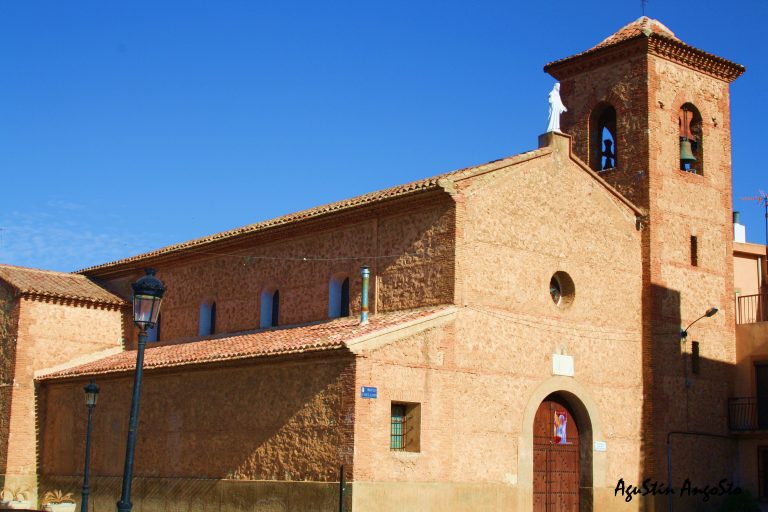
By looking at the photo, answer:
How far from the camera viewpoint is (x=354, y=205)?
79.7ft

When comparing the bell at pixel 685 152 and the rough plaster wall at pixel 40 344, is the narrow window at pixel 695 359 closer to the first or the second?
the bell at pixel 685 152

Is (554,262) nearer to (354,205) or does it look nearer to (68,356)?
(354,205)

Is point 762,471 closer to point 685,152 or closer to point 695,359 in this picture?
point 695,359

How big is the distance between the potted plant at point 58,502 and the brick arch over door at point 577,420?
11949 mm

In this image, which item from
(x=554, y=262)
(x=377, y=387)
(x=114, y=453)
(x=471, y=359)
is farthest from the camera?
(x=114, y=453)

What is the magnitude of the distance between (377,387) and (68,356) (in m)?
14.0

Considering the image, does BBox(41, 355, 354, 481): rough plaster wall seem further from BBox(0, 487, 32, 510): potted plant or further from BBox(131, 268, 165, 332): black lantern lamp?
BBox(131, 268, 165, 332): black lantern lamp

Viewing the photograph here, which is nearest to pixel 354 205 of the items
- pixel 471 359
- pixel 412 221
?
pixel 412 221

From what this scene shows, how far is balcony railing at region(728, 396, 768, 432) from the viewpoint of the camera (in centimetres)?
2656

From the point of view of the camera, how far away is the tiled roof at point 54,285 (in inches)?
1201

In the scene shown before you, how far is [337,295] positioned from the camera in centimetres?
2517

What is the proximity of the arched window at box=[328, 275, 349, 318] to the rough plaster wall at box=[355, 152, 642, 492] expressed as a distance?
3908mm

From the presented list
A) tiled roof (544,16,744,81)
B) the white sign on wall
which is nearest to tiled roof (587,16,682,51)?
tiled roof (544,16,744,81)

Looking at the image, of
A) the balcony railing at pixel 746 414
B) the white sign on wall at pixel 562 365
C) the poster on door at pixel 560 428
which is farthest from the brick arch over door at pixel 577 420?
the balcony railing at pixel 746 414
